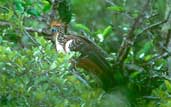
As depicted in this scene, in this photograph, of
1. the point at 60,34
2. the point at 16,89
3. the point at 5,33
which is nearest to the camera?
the point at 16,89

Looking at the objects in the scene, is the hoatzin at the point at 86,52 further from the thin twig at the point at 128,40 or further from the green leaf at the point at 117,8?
the green leaf at the point at 117,8

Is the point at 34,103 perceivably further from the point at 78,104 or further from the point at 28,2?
the point at 28,2

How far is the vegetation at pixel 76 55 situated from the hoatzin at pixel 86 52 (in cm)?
5

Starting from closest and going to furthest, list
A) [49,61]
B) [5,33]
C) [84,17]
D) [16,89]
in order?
[16,89] → [49,61] → [5,33] → [84,17]

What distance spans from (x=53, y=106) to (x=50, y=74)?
0.17 m

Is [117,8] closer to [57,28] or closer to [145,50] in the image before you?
[145,50]

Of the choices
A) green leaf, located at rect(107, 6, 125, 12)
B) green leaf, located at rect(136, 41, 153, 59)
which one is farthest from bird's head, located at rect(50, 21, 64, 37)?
green leaf, located at rect(136, 41, 153, 59)

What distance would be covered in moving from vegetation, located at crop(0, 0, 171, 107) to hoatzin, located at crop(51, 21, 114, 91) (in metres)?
0.05

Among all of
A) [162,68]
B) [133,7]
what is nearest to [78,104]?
[162,68]

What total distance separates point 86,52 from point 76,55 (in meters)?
0.91

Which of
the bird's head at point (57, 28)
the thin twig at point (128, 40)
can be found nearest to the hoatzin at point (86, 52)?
the bird's head at point (57, 28)

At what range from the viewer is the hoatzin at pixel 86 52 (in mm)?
3625

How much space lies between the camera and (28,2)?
3912 mm

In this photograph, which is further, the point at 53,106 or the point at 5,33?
the point at 5,33
